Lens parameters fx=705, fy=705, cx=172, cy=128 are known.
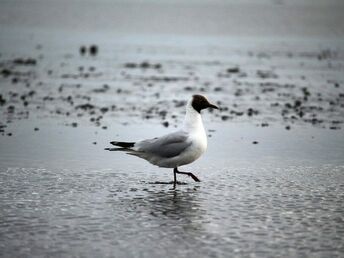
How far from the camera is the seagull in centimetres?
1194

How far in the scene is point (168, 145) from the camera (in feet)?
39.6

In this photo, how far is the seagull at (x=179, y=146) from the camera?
11.9 metres

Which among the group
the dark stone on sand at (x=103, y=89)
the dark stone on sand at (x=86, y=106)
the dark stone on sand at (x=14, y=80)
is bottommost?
the dark stone on sand at (x=86, y=106)

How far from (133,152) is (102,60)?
34.7 metres

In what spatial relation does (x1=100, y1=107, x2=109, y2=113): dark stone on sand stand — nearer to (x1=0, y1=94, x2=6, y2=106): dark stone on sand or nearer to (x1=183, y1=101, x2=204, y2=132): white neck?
(x1=0, y1=94, x2=6, y2=106): dark stone on sand

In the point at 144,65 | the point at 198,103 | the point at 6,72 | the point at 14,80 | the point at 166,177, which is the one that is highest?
the point at 144,65

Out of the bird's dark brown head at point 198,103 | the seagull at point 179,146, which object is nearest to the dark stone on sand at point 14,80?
the seagull at point 179,146

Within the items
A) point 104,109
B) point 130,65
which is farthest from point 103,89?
point 130,65

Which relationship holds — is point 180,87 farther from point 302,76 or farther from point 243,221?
point 243,221

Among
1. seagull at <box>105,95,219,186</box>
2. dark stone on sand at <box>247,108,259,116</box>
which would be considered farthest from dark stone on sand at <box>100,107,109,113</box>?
seagull at <box>105,95,219,186</box>

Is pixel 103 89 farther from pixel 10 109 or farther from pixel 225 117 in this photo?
pixel 225 117

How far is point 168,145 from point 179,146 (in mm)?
217

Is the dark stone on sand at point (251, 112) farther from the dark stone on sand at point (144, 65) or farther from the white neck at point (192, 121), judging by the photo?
the dark stone on sand at point (144, 65)

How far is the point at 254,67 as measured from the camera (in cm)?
4216
